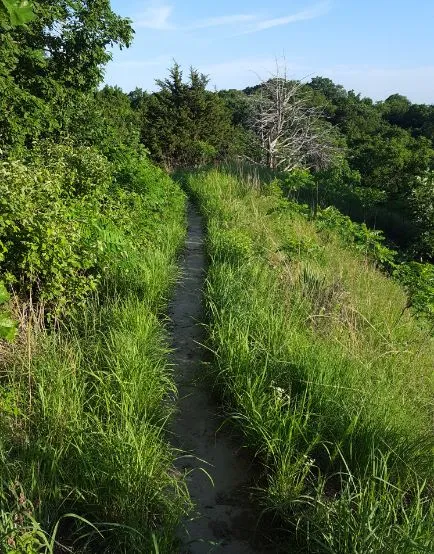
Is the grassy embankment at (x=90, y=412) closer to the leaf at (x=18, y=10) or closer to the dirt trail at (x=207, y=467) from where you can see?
the dirt trail at (x=207, y=467)

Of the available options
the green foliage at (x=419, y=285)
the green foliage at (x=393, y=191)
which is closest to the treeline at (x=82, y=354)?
the green foliage at (x=419, y=285)

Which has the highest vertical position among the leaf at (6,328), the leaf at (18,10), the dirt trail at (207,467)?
the leaf at (18,10)

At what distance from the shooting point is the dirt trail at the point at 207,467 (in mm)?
2445

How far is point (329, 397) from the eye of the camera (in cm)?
297

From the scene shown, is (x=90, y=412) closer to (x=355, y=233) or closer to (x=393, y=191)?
(x=355, y=233)

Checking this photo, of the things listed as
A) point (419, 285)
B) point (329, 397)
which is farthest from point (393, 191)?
point (329, 397)

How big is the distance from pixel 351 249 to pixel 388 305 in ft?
11.0

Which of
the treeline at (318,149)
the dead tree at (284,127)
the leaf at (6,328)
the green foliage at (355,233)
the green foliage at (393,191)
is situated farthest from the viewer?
the dead tree at (284,127)

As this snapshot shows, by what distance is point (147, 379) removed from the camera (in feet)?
10.9

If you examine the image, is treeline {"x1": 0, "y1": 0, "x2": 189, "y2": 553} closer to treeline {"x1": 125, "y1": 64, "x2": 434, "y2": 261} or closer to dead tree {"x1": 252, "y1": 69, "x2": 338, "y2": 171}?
treeline {"x1": 125, "y1": 64, "x2": 434, "y2": 261}

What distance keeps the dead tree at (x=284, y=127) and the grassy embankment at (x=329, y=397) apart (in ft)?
53.8

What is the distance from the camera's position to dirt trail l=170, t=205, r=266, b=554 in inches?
96.3

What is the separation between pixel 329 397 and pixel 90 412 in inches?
58.4

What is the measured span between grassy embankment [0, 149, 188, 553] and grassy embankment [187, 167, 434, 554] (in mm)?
559
